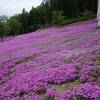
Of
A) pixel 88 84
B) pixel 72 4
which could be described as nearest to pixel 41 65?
pixel 88 84

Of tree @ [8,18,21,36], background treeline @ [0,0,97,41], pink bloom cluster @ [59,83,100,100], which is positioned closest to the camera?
pink bloom cluster @ [59,83,100,100]

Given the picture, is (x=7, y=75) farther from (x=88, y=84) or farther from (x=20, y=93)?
(x=88, y=84)

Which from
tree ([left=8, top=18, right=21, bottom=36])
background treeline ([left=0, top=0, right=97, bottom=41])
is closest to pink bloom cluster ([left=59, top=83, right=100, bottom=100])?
background treeline ([left=0, top=0, right=97, bottom=41])

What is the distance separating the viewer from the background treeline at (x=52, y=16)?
73.1 metres

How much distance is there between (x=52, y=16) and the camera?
84375 mm

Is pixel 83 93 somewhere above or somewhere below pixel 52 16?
above

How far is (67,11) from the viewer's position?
83062 millimetres

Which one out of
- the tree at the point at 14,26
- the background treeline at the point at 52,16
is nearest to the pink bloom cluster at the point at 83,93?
the background treeline at the point at 52,16

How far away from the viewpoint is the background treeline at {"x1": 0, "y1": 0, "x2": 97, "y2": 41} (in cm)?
7312

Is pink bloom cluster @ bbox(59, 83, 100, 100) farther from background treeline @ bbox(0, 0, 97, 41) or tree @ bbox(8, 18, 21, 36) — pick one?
tree @ bbox(8, 18, 21, 36)

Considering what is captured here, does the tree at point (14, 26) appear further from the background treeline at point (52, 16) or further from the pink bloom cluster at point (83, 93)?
the pink bloom cluster at point (83, 93)

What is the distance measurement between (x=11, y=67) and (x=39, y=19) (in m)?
81.4

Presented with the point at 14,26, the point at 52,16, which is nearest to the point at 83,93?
the point at 52,16

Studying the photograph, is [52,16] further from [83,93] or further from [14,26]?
[83,93]
